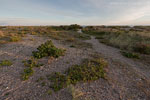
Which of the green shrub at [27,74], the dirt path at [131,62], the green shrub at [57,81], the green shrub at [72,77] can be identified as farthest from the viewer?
the dirt path at [131,62]

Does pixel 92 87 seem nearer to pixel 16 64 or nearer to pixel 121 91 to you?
pixel 121 91

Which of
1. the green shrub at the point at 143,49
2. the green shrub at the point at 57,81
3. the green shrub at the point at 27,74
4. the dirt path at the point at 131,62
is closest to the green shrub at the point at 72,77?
the green shrub at the point at 57,81

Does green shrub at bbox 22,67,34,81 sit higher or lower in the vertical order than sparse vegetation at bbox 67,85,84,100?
higher

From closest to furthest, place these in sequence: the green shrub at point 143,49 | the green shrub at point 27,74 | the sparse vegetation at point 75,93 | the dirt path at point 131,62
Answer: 1. the sparse vegetation at point 75,93
2. the green shrub at point 27,74
3. the dirt path at point 131,62
4. the green shrub at point 143,49

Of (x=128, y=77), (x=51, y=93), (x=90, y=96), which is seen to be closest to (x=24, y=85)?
(x=51, y=93)

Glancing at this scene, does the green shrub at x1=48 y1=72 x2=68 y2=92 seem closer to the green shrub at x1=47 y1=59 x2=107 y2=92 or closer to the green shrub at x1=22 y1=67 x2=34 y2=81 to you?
the green shrub at x1=47 y1=59 x2=107 y2=92

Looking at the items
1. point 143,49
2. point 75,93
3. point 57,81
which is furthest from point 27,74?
point 143,49

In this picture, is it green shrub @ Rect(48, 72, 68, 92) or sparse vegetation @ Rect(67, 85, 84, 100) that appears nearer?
sparse vegetation @ Rect(67, 85, 84, 100)

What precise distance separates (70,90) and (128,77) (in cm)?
251

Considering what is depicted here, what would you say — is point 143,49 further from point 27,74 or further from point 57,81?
point 27,74

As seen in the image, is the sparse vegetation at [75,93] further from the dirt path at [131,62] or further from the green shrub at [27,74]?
the dirt path at [131,62]

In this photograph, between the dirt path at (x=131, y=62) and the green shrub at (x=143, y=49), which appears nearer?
the dirt path at (x=131, y=62)

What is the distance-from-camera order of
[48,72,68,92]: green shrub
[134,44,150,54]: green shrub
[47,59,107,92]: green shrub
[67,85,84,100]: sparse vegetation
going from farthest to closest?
[134,44,150,54]: green shrub → [47,59,107,92]: green shrub → [48,72,68,92]: green shrub → [67,85,84,100]: sparse vegetation

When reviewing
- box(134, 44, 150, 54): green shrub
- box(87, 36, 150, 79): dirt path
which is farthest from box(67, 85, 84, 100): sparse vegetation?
box(134, 44, 150, 54): green shrub
